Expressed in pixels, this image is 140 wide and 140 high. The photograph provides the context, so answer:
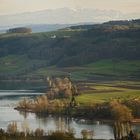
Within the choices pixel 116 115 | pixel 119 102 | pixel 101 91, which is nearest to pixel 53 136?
pixel 116 115

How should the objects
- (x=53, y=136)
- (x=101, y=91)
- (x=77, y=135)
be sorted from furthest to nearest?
(x=101, y=91) → (x=77, y=135) → (x=53, y=136)

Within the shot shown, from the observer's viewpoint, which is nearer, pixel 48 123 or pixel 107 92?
pixel 48 123

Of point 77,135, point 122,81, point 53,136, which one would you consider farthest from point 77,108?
point 122,81

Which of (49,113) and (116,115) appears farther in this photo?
(49,113)

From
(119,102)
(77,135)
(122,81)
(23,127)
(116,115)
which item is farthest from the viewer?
(122,81)

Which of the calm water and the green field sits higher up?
the green field

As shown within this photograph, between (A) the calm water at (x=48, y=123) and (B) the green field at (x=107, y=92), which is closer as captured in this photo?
(A) the calm water at (x=48, y=123)

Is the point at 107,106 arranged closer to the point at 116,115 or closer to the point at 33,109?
the point at 116,115

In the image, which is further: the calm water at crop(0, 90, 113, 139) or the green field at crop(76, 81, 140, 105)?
the green field at crop(76, 81, 140, 105)

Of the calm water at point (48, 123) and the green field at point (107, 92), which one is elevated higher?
the green field at point (107, 92)

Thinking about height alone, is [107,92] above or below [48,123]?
above
